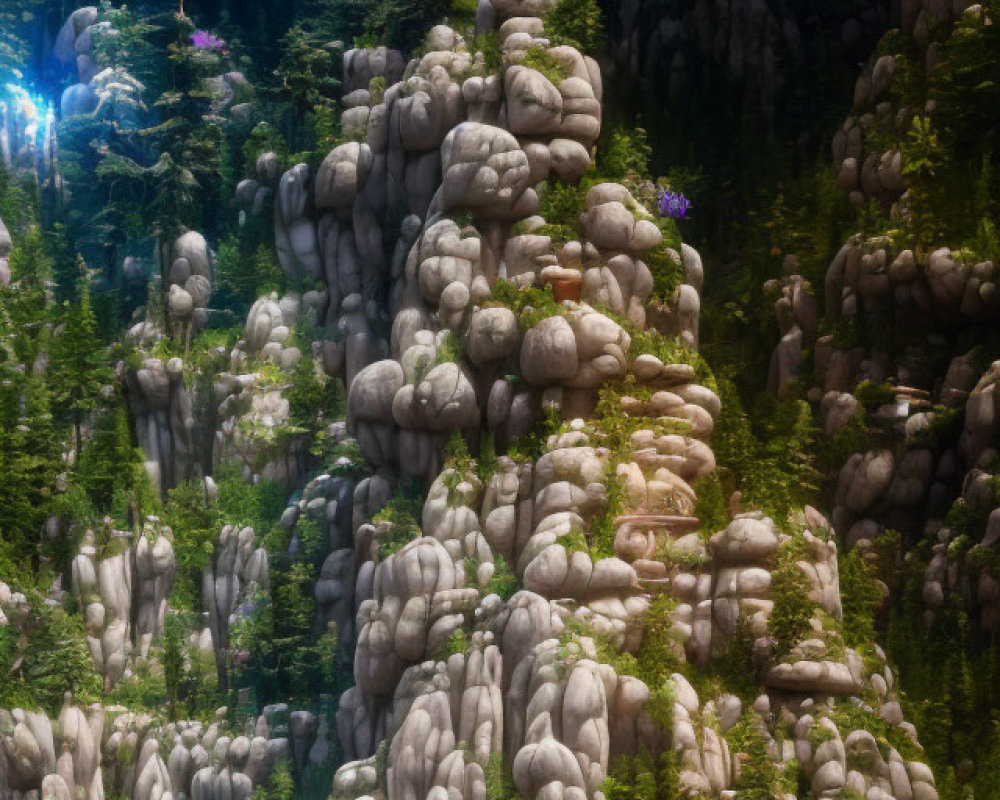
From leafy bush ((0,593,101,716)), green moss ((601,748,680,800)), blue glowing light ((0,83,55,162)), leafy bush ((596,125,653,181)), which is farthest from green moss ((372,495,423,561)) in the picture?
blue glowing light ((0,83,55,162))

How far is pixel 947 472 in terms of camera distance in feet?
85.4

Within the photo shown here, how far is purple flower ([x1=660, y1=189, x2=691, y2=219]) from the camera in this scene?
28.5 m

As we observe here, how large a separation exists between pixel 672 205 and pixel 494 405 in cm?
422

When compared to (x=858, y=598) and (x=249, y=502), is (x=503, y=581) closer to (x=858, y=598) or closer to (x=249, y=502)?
(x=858, y=598)

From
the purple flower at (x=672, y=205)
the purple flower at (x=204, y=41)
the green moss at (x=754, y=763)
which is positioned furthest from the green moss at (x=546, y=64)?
the green moss at (x=754, y=763)

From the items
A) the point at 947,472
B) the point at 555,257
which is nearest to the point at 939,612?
the point at 947,472

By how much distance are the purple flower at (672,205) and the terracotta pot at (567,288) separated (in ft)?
7.19

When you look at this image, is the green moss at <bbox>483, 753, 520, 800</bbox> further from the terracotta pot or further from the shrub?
the shrub

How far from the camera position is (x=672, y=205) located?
28594 millimetres

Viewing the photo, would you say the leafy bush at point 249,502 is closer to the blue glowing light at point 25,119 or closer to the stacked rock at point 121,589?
the stacked rock at point 121,589

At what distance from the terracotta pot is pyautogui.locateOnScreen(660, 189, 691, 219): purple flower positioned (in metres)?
2.19

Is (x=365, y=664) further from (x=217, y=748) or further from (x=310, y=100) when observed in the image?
(x=310, y=100)

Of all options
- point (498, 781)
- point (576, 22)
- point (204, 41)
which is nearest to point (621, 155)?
point (576, 22)

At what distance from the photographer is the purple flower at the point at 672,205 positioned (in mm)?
28531
